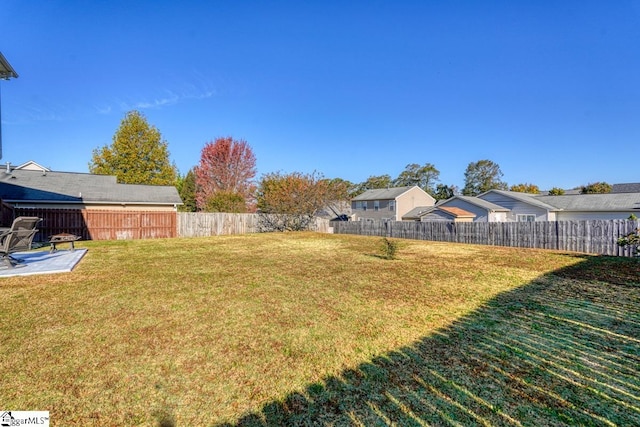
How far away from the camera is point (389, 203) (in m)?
34.8

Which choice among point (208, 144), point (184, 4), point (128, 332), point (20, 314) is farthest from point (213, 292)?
point (208, 144)

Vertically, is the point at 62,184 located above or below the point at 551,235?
above

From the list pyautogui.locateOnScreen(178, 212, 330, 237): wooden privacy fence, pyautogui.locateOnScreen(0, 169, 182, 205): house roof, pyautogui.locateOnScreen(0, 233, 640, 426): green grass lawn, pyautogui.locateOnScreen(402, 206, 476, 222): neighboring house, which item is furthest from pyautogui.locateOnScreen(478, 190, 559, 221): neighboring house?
pyautogui.locateOnScreen(0, 169, 182, 205): house roof

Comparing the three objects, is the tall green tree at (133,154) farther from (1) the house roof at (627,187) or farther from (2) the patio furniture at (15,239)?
(1) the house roof at (627,187)


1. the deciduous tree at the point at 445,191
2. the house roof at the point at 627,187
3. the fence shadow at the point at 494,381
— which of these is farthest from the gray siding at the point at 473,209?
the deciduous tree at the point at 445,191

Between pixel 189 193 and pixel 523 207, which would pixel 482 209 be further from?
pixel 189 193

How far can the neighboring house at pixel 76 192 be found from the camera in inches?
663

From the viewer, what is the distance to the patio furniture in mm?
6715

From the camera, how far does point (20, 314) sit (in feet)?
13.5

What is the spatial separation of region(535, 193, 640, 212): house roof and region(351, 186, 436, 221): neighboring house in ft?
41.4

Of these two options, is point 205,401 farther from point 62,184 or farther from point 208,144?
point 208,144

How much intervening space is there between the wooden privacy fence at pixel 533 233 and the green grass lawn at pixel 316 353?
915 centimetres

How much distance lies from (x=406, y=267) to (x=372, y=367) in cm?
612

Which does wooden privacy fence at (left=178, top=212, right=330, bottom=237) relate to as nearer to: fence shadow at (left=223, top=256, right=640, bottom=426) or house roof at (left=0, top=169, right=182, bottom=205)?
house roof at (left=0, top=169, right=182, bottom=205)
